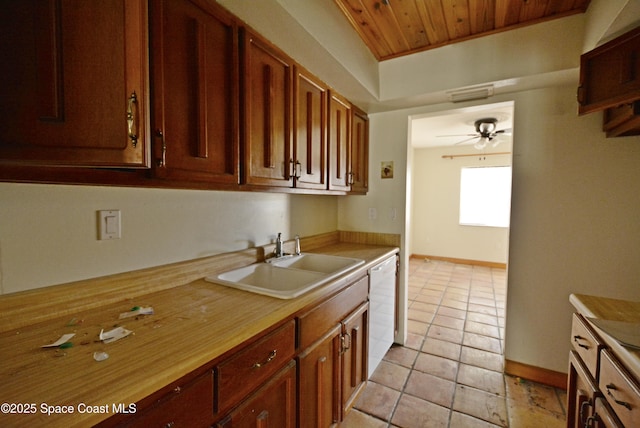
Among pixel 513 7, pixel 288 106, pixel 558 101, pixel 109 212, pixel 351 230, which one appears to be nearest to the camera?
pixel 109 212

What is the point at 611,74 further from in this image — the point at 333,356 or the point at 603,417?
the point at 333,356

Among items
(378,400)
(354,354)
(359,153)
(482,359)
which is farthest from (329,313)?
(482,359)

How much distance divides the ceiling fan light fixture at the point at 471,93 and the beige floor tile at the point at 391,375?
7.19ft

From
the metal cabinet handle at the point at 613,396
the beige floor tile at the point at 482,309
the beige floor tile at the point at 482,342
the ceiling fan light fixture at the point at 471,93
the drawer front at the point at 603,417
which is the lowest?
the beige floor tile at the point at 482,342

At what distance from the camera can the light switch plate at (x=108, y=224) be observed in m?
1.04

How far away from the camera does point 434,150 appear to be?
5535mm

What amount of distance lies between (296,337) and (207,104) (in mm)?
1015

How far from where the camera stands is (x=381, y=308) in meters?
2.04

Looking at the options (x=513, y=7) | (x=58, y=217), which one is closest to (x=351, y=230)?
(x=513, y=7)

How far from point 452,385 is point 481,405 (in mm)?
210

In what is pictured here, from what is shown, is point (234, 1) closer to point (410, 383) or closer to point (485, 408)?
point (410, 383)

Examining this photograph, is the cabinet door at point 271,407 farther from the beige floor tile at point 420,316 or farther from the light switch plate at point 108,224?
the beige floor tile at point 420,316

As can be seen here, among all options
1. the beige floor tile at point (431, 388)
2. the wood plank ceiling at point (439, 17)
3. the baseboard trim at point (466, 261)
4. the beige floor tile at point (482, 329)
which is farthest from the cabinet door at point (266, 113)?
the baseboard trim at point (466, 261)

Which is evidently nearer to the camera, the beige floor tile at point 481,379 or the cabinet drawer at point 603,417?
the cabinet drawer at point 603,417
